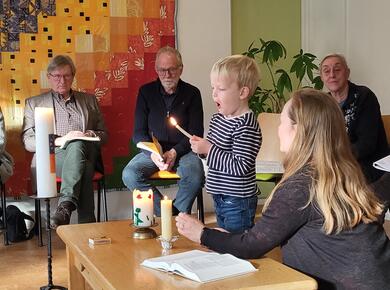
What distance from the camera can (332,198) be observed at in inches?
56.1

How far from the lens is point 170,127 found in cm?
366

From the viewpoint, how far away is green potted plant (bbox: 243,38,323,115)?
445 centimetres

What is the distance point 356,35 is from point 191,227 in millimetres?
3358

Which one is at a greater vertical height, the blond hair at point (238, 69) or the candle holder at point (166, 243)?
the blond hair at point (238, 69)

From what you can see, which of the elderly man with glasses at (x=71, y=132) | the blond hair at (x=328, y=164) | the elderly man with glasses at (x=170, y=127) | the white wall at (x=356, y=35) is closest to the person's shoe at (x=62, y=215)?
the elderly man with glasses at (x=71, y=132)

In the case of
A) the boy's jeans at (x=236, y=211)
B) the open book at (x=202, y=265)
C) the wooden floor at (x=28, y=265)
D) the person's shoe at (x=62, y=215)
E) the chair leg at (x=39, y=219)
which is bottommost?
the wooden floor at (x=28, y=265)

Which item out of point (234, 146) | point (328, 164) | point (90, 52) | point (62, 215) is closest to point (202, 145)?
point (234, 146)

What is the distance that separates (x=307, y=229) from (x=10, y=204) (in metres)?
2.96

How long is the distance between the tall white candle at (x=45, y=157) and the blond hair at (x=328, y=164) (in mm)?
1174

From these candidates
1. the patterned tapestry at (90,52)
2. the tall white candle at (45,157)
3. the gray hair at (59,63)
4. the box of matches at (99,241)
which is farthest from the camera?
the patterned tapestry at (90,52)

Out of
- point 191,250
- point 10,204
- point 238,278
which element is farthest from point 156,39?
point 238,278

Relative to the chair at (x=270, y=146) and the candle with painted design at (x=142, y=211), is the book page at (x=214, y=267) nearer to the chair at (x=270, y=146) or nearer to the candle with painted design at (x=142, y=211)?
the candle with painted design at (x=142, y=211)

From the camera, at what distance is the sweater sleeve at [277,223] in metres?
1.44

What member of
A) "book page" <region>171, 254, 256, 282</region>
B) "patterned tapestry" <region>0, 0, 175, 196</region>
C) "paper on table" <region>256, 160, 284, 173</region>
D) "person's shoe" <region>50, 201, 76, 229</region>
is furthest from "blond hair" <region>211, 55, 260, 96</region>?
"patterned tapestry" <region>0, 0, 175, 196</region>
